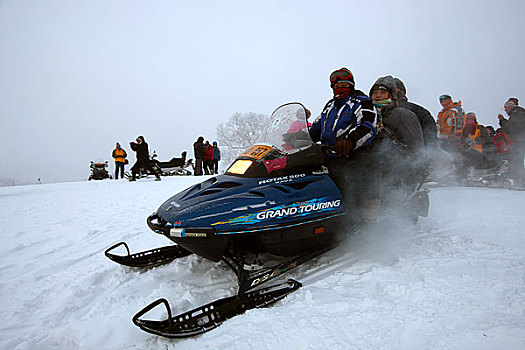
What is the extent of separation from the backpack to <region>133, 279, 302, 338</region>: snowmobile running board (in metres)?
8.63

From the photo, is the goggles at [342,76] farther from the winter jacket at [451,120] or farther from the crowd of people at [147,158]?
the crowd of people at [147,158]

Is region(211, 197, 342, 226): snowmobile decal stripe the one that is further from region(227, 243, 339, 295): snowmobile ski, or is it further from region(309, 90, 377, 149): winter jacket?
region(309, 90, 377, 149): winter jacket

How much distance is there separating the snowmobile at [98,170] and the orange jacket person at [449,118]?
17.5 metres

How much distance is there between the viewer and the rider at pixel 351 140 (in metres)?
2.61

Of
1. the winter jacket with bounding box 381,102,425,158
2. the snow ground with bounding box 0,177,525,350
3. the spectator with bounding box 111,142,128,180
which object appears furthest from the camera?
the spectator with bounding box 111,142,128,180

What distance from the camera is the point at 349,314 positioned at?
1768 mm

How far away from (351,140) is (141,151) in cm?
978

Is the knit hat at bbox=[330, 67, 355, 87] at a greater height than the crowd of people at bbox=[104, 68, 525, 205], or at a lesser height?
greater

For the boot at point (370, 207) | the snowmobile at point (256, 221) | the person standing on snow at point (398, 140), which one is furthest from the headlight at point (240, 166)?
the person standing on snow at point (398, 140)

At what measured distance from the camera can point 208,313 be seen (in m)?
1.80

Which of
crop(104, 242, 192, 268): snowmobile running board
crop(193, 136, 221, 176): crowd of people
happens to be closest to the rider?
crop(104, 242, 192, 268): snowmobile running board

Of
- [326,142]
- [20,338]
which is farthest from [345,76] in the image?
[20,338]

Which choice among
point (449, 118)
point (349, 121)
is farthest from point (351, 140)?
point (449, 118)

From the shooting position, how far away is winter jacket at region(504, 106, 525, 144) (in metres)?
7.23
